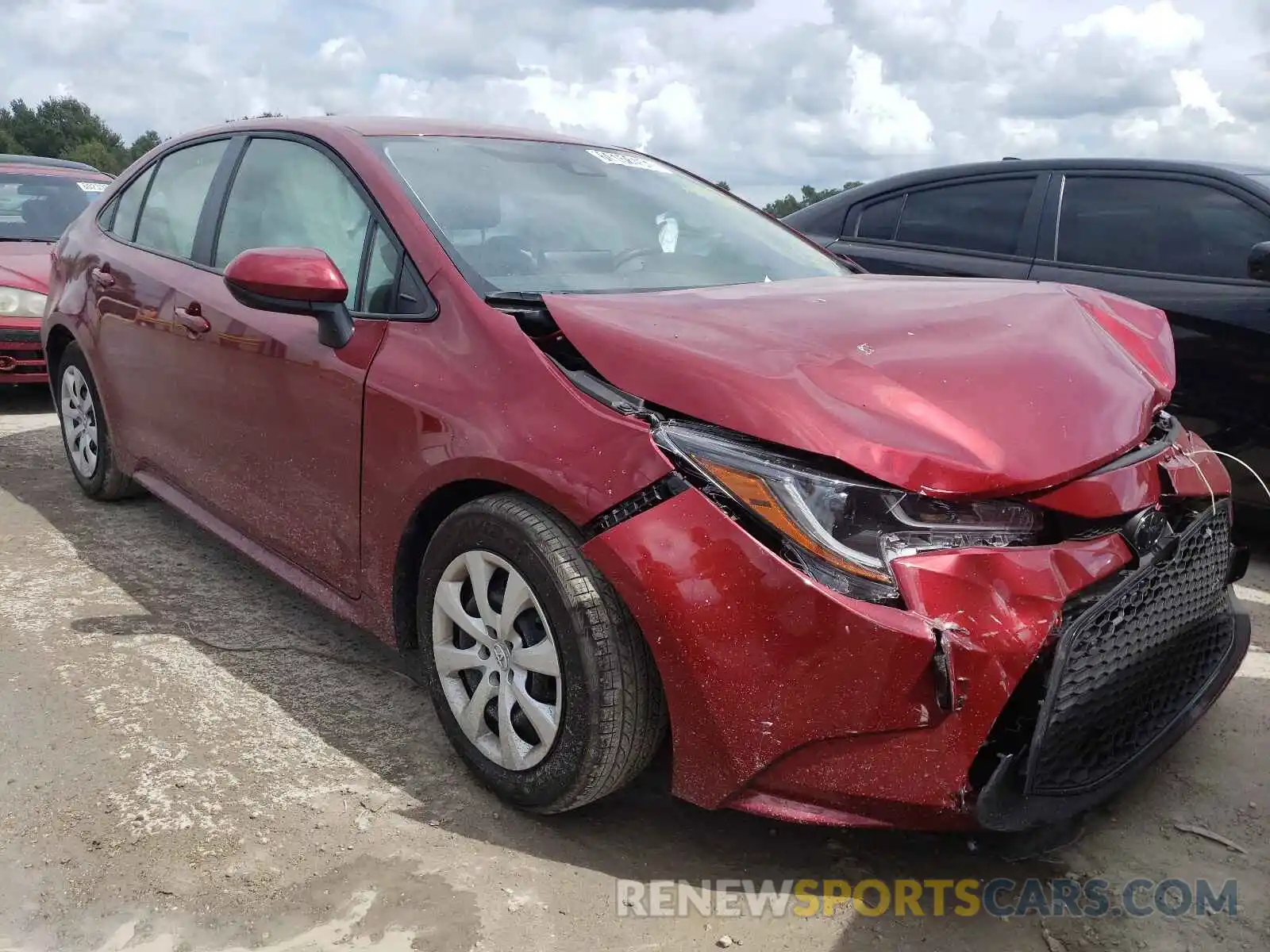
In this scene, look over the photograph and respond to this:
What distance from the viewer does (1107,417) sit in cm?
219

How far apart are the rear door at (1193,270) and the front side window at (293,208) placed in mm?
2928

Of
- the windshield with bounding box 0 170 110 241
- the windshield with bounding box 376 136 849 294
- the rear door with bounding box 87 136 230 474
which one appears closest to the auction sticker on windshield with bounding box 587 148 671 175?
the windshield with bounding box 376 136 849 294

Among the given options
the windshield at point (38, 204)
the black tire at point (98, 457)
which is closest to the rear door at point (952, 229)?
the black tire at point (98, 457)

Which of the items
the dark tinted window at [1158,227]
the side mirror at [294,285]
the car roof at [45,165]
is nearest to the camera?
the side mirror at [294,285]

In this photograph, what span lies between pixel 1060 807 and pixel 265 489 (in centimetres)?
222

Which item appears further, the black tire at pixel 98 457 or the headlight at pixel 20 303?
→ the headlight at pixel 20 303

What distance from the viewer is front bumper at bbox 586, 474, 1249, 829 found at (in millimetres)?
1865

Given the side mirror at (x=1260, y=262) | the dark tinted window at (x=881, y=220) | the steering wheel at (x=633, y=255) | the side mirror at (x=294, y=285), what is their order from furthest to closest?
the dark tinted window at (x=881, y=220) → the side mirror at (x=1260, y=262) → the steering wheel at (x=633, y=255) → the side mirror at (x=294, y=285)

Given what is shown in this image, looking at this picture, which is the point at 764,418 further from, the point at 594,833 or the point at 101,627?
the point at 101,627

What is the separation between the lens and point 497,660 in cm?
236

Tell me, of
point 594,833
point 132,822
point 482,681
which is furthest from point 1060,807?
point 132,822

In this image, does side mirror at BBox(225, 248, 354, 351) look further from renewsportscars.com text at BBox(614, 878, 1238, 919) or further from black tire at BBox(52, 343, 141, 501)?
black tire at BBox(52, 343, 141, 501)

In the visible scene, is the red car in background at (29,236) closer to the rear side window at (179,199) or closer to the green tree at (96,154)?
the rear side window at (179,199)

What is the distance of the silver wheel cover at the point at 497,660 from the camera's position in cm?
225
